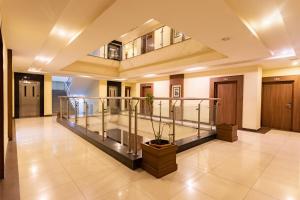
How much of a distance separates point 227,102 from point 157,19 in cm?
510

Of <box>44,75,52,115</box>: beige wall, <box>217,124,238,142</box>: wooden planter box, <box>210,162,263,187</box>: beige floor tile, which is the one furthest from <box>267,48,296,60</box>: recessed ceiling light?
<box>44,75,52,115</box>: beige wall

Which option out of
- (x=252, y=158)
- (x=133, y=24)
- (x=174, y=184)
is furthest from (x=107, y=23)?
(x=252, y=158)

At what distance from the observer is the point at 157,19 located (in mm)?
2406

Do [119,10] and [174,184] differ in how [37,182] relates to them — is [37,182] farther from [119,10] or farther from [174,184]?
[119,10]

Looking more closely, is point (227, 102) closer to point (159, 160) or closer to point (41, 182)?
point (159, 160)

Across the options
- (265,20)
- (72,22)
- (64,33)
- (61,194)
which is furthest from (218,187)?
(64,33)

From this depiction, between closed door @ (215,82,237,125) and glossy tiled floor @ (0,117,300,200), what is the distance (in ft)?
8.43

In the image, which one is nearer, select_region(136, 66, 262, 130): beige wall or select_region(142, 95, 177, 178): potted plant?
select_region(142, 95, 177, 178): potted plant

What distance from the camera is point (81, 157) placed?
2979 mm

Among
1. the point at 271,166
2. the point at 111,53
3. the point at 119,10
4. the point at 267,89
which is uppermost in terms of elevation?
the point at 111,53

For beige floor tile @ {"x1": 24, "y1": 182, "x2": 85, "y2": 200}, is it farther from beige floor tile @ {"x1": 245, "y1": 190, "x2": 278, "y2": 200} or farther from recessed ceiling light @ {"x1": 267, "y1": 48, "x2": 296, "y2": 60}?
recessed ceiling light @ {"x1": 267, "y1": 48, "x2": 296, "y2": 60}

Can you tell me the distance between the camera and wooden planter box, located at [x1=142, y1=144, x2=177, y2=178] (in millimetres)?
2270

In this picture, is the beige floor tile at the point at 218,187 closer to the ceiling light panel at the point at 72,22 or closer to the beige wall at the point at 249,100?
the ceiling light panel at the point at 72,22

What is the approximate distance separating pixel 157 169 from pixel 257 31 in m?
2.99
